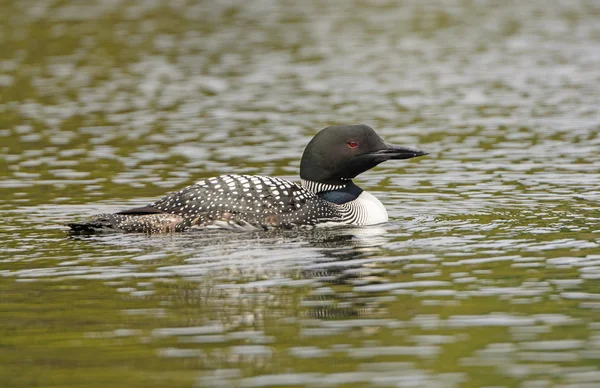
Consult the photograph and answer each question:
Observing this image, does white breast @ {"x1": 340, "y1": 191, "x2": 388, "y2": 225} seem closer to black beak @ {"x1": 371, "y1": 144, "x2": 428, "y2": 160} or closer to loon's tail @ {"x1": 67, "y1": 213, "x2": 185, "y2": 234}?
black beak @ {"x1": 371, "y1": 144, "x2": 428, "y2": 160}

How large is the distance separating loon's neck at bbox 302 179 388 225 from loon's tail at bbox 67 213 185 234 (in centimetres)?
132

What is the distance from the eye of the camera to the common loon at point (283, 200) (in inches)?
407

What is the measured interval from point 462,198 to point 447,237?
209cm

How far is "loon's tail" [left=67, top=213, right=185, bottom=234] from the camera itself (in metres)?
10.3

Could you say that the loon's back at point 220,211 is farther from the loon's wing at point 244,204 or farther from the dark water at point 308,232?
the dark water at point 308,232

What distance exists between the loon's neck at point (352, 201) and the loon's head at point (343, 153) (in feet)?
0.22

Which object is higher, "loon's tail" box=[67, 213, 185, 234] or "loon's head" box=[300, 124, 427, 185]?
"loon's head" box=[300, 124, 427, 185]

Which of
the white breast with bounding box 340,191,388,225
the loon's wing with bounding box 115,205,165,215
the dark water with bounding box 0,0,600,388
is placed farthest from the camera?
the white breast with bounding box 340,191,388,225

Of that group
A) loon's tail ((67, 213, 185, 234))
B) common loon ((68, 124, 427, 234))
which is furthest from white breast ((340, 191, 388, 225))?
loon's tail ((67, 213, 185, 234))

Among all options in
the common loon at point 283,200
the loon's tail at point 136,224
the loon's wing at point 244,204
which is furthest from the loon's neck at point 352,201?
the loon's tail at point 136,224

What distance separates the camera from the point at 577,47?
2509cm

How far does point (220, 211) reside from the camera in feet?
33.9

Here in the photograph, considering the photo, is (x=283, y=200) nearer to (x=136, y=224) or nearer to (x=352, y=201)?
(x=352, y=201)

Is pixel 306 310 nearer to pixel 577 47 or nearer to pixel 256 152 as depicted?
pixel 256 152
